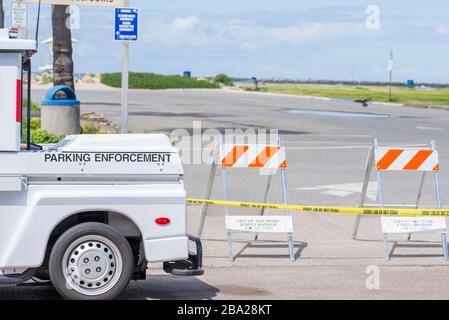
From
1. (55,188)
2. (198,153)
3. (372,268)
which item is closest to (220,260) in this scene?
(372,268)

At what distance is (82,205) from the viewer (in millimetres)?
8312

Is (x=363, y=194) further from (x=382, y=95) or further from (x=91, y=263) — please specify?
(x=382, y=95)

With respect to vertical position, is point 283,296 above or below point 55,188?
below

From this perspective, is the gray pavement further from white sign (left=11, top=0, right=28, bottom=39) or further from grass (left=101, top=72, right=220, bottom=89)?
grass (left=101, top=72, right=220, bottom=89)

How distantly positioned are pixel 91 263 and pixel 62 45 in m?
15.6

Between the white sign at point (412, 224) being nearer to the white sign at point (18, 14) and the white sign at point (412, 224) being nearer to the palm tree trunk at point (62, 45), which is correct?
the white sign at point (18, 14)

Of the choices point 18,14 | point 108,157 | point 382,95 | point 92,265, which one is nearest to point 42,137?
point 18,14

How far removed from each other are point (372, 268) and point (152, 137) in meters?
3.28

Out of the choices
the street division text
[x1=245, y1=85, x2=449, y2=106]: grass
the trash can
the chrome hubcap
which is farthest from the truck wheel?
[x1=245, y1=85, x2=449, y2=106]: grass

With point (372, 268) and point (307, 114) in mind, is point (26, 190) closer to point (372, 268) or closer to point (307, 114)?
point (372, 268)

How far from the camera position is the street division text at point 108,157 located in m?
8.34

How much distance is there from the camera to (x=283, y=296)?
910cm

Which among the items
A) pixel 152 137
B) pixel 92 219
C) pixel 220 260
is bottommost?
pixel 220 260

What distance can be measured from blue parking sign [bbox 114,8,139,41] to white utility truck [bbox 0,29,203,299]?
10021 mm
